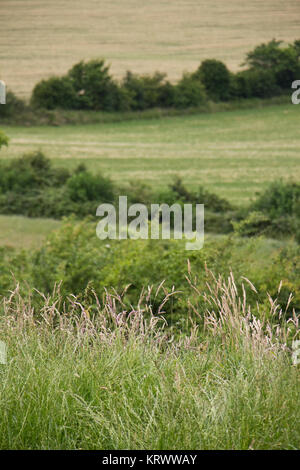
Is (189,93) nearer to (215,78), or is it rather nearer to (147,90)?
(215,78)

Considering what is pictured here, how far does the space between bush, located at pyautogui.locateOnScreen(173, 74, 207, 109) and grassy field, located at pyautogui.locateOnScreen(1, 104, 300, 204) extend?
325 millimetres

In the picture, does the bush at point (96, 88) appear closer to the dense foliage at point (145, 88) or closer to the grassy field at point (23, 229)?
the dense foliage at point (145, 88)

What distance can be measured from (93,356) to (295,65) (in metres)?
12.2

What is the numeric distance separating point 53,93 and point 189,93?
10.4 feet

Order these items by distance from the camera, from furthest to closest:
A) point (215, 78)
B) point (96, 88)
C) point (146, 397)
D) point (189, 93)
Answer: point (96, 88)
point (189, 93)
point (215, 78)
point (146, 397)

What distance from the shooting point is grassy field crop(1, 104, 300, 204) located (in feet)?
47.1

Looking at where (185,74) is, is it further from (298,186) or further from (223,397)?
(223,397)

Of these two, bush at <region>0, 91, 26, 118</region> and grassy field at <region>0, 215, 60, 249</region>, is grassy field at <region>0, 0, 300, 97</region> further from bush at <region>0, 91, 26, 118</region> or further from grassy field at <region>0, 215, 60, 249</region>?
grassy field at <region>0, 215, 60, 249</region>

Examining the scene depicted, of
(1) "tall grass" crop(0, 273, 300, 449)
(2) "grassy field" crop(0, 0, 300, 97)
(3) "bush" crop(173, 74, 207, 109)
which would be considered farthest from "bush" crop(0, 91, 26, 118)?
(1) "tall grass" crop(0, 273, 300, 449)

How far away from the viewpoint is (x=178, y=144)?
588 inches

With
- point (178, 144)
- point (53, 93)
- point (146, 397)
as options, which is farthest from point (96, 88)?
point (146, 397)

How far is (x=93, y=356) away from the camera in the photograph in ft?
8.34

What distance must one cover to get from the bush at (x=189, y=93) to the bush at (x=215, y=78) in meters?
0.14

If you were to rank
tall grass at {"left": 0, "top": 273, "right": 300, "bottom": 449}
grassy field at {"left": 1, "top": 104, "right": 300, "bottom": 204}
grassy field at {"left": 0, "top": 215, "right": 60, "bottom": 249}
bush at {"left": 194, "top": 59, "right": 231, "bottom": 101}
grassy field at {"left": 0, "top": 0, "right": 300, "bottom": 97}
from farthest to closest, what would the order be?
bush at {"left": 194, "top": 59, "right": 231, "bottom": 101} → grassy field at {"left": 1, "top": 104, "right": 300, "bottom": 204} → grassy field at {"left": 0, "top": 0, "right": 300, "bottom": 97} → grassy field at {"left": 0, "top": 215, "right": 60, "bottom": 249} → tall grass at {"left": 0, "top": 273, "right": 300, "bottom": 449}
